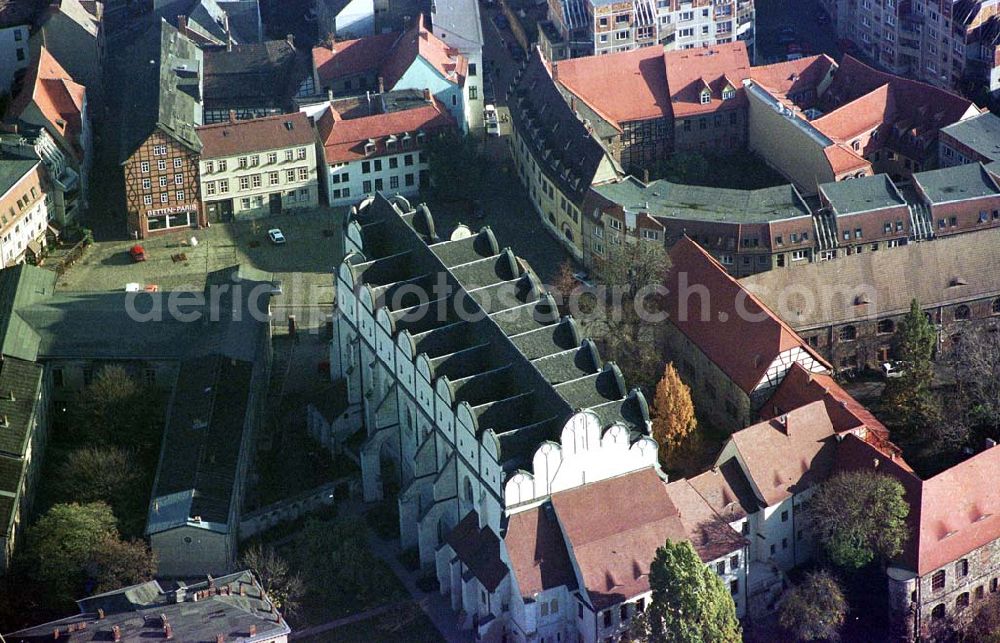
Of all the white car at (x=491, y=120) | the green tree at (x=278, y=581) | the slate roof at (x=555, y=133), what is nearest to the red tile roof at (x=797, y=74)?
the slate roof at (x=555, y=133)

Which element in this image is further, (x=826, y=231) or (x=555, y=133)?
(x=555, y=133)

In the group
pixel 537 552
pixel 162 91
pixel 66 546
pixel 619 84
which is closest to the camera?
pixel 537 552

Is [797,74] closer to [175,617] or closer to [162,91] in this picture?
[162,91]

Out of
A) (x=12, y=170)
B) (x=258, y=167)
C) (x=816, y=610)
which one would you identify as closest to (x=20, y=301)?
(x=12, y=170)

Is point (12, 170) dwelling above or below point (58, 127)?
above

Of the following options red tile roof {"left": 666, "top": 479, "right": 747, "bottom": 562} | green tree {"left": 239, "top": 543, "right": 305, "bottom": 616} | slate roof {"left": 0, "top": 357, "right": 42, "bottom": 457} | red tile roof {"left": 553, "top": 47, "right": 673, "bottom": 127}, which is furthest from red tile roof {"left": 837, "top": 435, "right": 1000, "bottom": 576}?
red tile roof {"left": 553, "top": 47, "right": 673, "bottom": 127}

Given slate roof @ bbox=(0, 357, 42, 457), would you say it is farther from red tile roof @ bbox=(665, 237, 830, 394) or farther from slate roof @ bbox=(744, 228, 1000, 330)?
slate roof @ bbox=(744, 228, 1000, 330)
